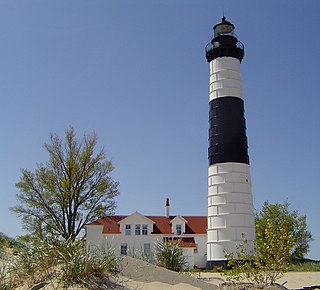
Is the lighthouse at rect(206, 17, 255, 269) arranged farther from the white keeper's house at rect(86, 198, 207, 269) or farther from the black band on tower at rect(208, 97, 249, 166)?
the white keeper's house at rect(86, 198, 207, 269)

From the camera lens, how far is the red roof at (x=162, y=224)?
39594mm

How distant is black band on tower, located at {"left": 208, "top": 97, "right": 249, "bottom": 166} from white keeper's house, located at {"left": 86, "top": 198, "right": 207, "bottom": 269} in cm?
1229

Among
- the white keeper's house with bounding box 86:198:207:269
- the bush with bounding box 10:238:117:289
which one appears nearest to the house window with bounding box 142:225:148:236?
the white keeper's house with bounding box 86:198:207:269

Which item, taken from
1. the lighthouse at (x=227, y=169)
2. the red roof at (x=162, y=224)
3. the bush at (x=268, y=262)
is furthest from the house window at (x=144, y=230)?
the bush at (x=268, y=262)

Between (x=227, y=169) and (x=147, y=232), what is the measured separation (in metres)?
14.6

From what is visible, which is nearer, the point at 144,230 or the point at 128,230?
the point at 128,230

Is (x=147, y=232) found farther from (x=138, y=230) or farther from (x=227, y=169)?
(x=227, y=169)

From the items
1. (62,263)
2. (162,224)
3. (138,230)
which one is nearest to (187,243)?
(162,224)

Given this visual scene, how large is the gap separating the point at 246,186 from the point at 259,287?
16.6 metres

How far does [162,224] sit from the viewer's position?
136ft

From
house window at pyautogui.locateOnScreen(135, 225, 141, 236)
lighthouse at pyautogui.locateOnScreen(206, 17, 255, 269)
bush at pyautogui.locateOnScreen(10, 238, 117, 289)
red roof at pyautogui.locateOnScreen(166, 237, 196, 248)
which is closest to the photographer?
bush at pyautogui.locateOnScreen(10, 238, 117, 289)

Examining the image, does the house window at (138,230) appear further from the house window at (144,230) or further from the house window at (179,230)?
the house window at (179,230)

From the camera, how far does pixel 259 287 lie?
471 inches

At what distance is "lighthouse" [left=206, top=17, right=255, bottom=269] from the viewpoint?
2736cm
